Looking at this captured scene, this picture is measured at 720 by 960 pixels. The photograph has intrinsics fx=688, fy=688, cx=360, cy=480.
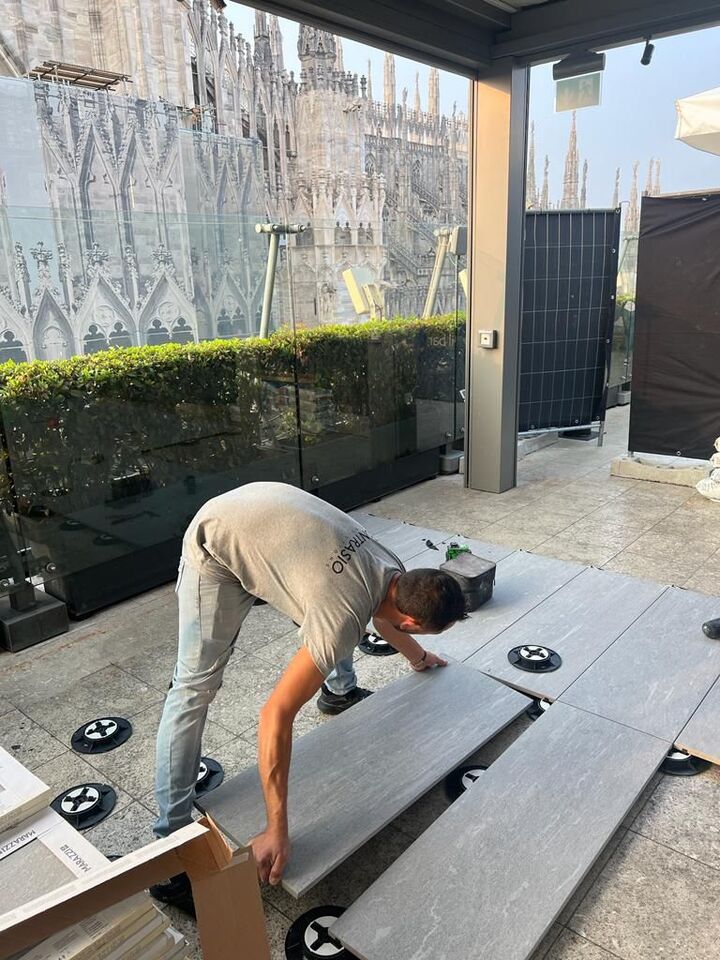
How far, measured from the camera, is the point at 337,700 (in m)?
2.88

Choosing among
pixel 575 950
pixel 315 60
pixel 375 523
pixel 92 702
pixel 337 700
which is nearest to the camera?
pixel 575 950

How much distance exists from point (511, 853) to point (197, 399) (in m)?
3.18

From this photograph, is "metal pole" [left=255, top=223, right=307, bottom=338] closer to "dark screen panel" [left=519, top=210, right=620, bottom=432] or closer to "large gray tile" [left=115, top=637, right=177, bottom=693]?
"large gray tile" [left=115, top=637, right=177, bottom=693]

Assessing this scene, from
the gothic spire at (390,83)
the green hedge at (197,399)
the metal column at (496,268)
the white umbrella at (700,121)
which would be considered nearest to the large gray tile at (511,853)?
the green hedge at (197,399)

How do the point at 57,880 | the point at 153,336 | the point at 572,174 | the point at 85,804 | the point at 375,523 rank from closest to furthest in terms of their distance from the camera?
1. the point at 57,880
2. the point at 85,804
3. the point at 153,336
4. the point at 375,523
5. the point at 572,174

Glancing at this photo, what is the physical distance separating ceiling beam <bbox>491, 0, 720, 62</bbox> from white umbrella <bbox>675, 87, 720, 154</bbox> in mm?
470

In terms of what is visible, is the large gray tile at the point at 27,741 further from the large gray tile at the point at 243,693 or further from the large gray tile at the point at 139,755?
the large gray tile at the point at 243,693

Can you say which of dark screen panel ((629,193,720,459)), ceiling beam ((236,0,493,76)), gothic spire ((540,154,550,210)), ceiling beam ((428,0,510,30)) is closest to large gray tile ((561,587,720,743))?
dark screen panel ((629,193,720,459))

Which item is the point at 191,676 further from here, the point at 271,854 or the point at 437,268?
the point at 437,268

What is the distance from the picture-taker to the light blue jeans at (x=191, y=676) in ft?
6.59

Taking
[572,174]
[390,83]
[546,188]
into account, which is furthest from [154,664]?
[572,174]

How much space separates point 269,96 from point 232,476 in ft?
25.3

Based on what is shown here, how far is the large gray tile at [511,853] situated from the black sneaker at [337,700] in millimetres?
706

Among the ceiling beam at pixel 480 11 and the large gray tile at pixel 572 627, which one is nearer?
the large gray tile at pixel 572 627
